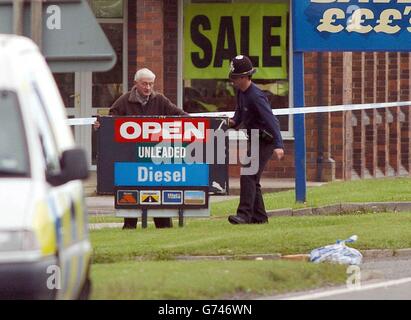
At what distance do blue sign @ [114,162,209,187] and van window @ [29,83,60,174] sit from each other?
8354mm

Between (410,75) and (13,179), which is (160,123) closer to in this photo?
(13,179)

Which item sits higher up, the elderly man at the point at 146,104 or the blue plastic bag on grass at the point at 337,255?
the elderly man at the point at 146,104

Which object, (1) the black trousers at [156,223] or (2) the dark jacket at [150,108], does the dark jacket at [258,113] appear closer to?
(2) the dark jacket at [150,108]

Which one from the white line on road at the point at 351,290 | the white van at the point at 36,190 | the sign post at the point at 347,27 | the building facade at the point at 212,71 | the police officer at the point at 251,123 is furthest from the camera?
the building facade at the point at 212,71

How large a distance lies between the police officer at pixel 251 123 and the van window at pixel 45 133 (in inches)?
334

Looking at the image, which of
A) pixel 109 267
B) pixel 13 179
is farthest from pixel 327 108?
pixel 13 179

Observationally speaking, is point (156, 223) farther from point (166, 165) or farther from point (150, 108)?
point (150, 108)

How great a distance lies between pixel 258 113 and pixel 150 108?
1.44 metres

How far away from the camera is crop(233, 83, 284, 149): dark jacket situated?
18609 mm

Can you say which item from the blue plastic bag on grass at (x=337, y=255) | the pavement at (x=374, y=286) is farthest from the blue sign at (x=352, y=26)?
the blue plastic bag on grass at (x=337, y=255)

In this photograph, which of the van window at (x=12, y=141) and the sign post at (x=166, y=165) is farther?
the sign post at (x=166, y=165)

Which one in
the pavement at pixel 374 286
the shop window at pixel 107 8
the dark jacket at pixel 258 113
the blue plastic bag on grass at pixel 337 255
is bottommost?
the pavement at pixel 374 286

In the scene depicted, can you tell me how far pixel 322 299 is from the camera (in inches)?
496

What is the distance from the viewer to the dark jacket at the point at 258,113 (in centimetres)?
1861
